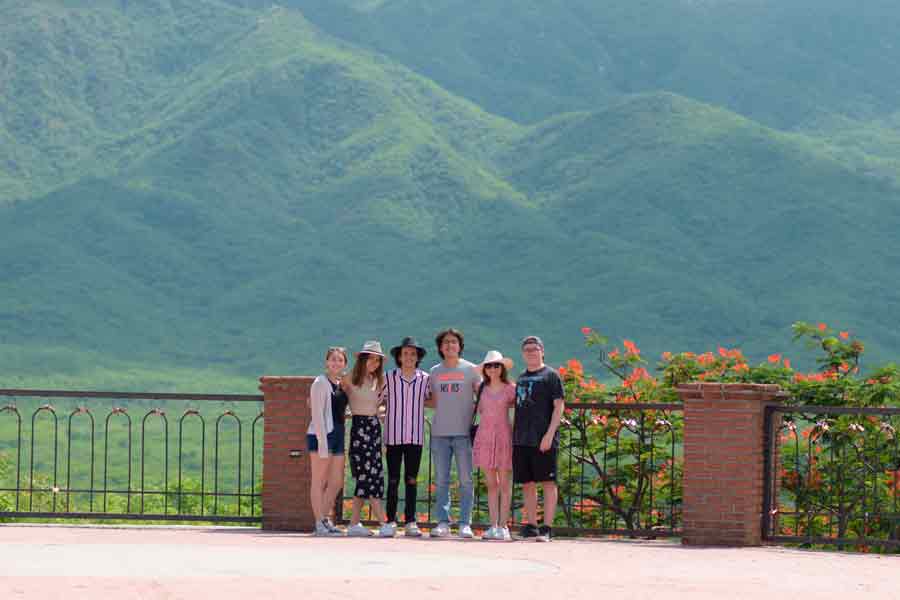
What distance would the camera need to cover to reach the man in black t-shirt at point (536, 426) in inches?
521

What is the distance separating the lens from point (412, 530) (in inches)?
538

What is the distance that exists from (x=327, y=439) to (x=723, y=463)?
137 inches

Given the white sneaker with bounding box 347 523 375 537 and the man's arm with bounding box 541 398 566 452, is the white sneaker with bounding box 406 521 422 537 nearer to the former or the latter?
the white sneaker with bounding box 347 523 375 537

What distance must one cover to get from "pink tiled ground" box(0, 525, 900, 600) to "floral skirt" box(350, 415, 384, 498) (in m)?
0.62

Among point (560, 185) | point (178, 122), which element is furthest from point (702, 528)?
point (178, 122)

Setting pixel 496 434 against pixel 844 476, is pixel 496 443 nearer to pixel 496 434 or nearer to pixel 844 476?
pixel 496 434

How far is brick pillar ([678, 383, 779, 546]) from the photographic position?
13.2 metres

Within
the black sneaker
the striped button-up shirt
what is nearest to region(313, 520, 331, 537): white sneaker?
the striped button-up shirt

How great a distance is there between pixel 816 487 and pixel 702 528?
10.4ft

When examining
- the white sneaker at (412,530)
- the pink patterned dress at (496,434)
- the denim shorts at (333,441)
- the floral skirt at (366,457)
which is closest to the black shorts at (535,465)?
the pink patterned dress at (496,434)

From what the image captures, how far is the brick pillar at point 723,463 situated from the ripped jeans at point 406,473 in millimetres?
2377

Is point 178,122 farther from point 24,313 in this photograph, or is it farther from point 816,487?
point 816,487

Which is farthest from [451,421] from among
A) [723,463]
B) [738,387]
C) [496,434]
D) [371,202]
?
[371,202]

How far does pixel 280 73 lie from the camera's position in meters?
90.1
